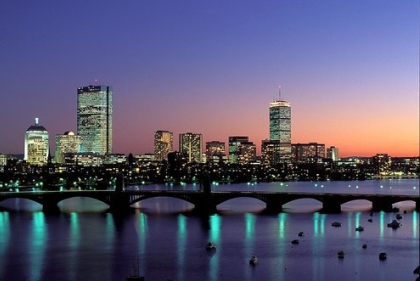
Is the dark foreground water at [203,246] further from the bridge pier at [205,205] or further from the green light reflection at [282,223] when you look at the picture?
the bridge pier at [205,205]

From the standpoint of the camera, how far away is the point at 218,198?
10800cm

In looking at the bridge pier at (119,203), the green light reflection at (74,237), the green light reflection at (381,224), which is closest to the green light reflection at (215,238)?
the green light reflection at (74,237)

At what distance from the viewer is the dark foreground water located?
55062 millimetres

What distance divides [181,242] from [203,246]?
3.83 m

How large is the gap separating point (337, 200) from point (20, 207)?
185 ft

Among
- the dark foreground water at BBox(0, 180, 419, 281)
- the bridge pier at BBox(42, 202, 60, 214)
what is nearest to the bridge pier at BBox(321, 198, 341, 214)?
the dark foreground water at BBox(0, 180, 419, 281)

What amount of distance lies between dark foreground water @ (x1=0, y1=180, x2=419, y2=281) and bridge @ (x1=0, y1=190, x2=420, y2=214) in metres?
2.30

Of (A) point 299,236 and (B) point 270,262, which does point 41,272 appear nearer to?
(B) point 270,262

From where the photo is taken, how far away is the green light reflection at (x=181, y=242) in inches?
2201

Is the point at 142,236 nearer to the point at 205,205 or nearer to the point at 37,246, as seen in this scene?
the point at 37,246

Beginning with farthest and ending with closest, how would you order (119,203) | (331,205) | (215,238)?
1. (119,203)
2. (331,205)
3. (215,238)

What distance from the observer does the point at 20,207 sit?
122062mm

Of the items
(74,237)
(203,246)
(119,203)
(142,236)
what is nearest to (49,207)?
(119,203)

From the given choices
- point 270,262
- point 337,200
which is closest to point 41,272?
point 270,262
